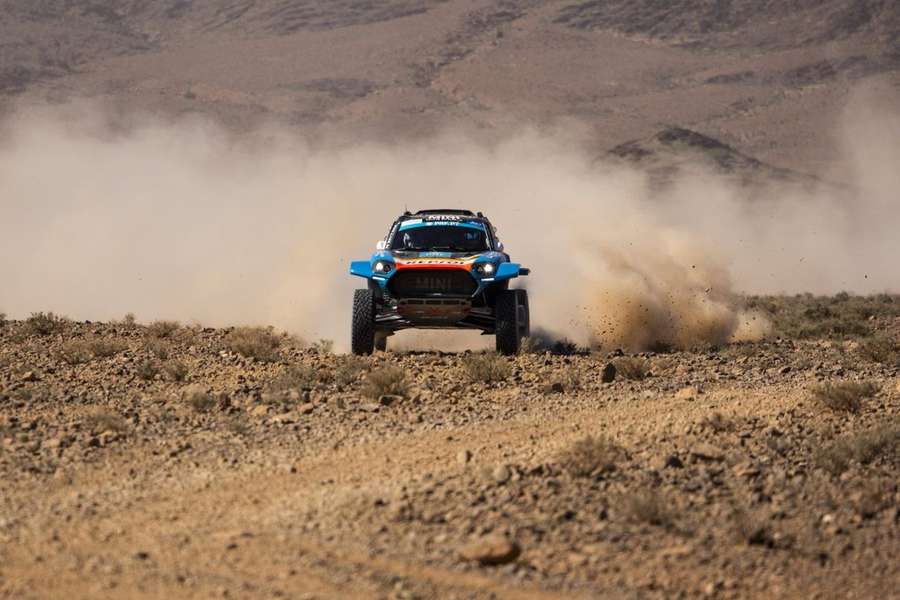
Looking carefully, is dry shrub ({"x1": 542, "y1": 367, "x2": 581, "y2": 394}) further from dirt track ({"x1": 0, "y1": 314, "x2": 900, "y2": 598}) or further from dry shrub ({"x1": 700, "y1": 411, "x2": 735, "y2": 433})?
dry shrub ({"x1": 700, "y1": 411, "x2": 735, "y2": 433})

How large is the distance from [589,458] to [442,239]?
9.38 meters

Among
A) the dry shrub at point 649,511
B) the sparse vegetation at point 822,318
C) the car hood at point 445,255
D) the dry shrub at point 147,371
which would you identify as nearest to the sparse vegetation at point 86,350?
the dry shrub at point 147,371

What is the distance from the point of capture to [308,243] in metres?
28.0

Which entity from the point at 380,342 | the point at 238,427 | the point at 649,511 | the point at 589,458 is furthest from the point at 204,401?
the point at 380,342

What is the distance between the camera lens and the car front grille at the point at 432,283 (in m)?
18.2

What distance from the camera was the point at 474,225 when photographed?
63.6ft

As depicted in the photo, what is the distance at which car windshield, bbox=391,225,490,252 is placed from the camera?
19.1m

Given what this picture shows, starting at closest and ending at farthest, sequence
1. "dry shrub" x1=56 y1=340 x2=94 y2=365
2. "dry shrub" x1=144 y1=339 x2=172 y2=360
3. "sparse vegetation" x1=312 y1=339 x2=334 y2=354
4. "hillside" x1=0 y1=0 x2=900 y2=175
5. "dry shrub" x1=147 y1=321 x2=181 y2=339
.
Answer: "dry shrub" x1=56 y1=340 x2=94 y2=365, "dry shrub" x1=144 y1=339 x2=172 y2=360, "sparse vegetation" x1=312 y1=339 x2=334 y2=354, "dry shrub" x1=147 y1=321 x2=181 y2=339, "hillside" x1=0 y1=0 x2=900 y2=175

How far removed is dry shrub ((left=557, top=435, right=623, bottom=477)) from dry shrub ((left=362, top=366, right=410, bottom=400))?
3.72m

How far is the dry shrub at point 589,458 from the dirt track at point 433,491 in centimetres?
4

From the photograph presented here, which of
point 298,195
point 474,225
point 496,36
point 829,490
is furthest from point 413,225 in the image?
point 496,36

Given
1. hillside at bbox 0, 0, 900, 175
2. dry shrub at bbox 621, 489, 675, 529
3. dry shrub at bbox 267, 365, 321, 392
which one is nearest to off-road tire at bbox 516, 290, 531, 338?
dry shrub at bbox 267, 365, 321, 392

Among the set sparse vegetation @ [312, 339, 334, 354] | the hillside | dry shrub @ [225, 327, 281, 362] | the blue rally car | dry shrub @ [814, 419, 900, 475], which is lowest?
dry shrub @ [814, 419, 900, 475]

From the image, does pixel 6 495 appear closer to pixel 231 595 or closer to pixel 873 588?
pixel 231 595
